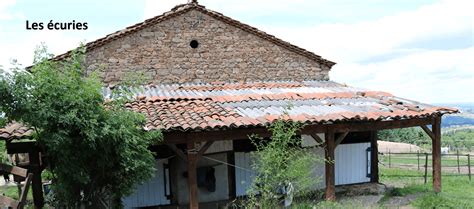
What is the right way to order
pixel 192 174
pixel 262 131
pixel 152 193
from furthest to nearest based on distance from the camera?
pixel 152 193, pixel 262 131, pixel 192 174

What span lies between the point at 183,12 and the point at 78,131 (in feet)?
21.4

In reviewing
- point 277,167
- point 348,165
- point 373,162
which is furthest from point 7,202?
point 373,162

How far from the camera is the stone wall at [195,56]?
37.4 feet

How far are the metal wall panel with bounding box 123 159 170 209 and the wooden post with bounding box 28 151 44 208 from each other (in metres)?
2.03

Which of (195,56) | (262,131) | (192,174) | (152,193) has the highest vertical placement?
(195,56)

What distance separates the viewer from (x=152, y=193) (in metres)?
9.48

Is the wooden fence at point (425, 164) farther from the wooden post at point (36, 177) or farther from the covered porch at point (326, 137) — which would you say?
the wooden post at point (36, 177)

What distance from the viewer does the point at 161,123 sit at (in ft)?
24.0

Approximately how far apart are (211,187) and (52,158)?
13.9 ft

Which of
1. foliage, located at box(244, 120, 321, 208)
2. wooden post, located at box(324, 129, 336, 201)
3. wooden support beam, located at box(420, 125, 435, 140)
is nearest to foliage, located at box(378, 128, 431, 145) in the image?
wooden support beam, located at box(420, 125, 435, 140)

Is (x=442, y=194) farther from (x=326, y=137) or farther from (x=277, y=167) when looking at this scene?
(x=277, y=167)

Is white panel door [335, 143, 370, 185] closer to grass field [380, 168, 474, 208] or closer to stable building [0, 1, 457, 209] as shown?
stable building [0, 1, 457, 209]

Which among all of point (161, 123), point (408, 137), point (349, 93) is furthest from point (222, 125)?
point (408, 137)

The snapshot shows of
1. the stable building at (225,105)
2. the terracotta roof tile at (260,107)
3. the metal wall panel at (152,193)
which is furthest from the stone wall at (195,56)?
the metal wall panel at (152,193)
